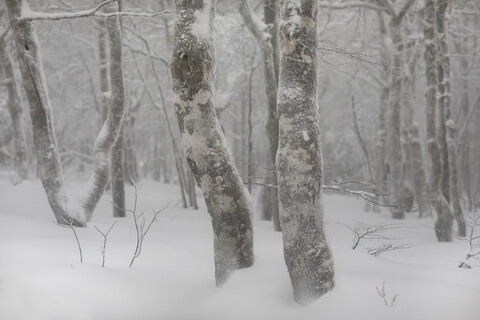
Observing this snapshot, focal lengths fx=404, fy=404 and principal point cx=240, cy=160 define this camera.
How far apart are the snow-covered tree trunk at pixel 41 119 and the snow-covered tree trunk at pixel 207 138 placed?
141 inches

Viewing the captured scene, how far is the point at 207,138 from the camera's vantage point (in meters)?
3.81

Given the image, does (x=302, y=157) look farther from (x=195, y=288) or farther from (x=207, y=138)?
(x=195, y=288)

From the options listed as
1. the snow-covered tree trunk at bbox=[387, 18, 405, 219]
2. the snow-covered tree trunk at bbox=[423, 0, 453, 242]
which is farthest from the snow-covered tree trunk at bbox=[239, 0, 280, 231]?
the snow-covered tree trunk at bbox=[387, 18, 405, 219]

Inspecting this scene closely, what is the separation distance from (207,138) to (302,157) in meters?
0.94

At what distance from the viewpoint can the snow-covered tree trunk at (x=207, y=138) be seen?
12.1ft

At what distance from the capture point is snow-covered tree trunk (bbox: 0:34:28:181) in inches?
514

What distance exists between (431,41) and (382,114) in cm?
715

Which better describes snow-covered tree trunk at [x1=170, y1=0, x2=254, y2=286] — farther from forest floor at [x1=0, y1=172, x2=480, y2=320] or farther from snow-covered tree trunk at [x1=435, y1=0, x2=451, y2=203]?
snow-covered tree trunk at [x1=435, y1=0, x2=451, y2=203]

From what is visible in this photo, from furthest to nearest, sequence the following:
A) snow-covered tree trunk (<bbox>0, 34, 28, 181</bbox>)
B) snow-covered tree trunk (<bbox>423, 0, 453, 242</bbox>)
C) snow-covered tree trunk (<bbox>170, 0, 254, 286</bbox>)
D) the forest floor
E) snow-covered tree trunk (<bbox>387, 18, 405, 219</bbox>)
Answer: snow-covered tree trunk (<bbox>0, 34, 28, 181</bbox>) → snow-covered tree trunk (<bbox>387, 18, 405, 219</bbox>) → snow-covered tree trunk (<bbox>423, 0, 453, 242</bbox>) → snow-covered tree trunk (<bbox>170, 0, 254, 286</bbox>) → the forest floor

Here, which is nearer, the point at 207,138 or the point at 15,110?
the point at 207,138

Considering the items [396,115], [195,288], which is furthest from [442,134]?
[195,288]

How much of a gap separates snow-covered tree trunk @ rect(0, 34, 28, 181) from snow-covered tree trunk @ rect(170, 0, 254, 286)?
11407 mm

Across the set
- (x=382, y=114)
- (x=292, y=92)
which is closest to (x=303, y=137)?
(x=292, y=92)

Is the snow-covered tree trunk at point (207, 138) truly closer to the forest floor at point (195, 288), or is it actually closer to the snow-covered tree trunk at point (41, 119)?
the forest floor at point (195, 288)
